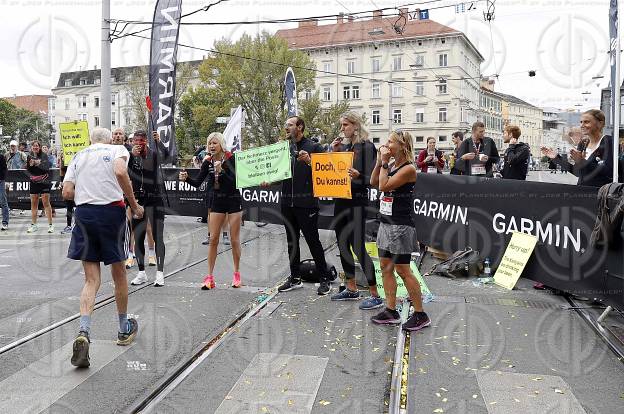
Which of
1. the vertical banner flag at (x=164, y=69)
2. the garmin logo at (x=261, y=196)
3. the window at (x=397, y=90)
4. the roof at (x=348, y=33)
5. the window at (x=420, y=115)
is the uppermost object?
the roof at (x=348, y=33)

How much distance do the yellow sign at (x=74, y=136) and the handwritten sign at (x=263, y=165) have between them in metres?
4.90

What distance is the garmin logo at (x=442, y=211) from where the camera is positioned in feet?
28.2

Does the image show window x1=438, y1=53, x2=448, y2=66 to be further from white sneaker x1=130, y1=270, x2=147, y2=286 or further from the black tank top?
the black tank top

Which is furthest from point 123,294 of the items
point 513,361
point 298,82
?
point 298,82

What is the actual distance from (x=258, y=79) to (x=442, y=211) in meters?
44.2

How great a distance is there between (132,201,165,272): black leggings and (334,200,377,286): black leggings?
2459 millimetres

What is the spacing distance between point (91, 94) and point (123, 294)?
10019 cm

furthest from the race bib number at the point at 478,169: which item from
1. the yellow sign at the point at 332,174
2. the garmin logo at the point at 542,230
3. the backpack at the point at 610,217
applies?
the yellow sign at the point at 332,174

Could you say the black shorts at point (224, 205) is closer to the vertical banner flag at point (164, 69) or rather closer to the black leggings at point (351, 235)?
the black leggings at point (351, 235)

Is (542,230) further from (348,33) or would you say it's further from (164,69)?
(348,33)

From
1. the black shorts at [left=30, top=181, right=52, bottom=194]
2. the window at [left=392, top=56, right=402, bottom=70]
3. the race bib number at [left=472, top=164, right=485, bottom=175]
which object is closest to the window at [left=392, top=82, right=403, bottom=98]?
the window at [left=392, top=56, right=402, bottom=70]

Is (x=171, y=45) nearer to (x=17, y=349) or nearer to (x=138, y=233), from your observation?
(x=138, y=233)

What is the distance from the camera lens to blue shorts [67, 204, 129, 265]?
472cm

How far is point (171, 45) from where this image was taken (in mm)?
10391
